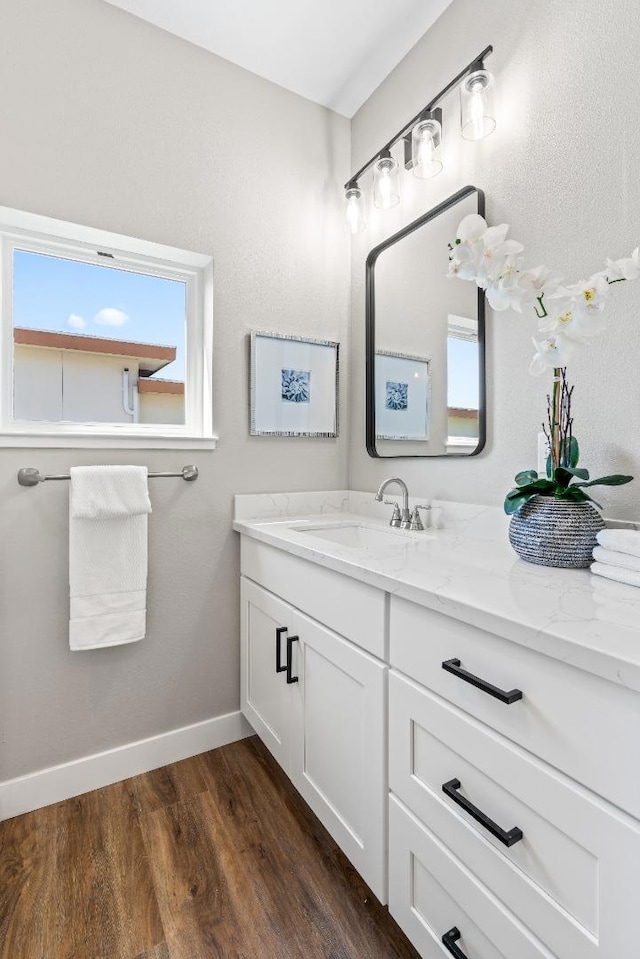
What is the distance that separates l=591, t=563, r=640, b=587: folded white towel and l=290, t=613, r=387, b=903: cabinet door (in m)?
0.49

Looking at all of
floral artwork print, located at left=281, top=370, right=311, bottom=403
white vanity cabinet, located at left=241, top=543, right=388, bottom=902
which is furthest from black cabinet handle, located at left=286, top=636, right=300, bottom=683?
floral artwork print, located at left=281, top=370, right=311, bottom=403

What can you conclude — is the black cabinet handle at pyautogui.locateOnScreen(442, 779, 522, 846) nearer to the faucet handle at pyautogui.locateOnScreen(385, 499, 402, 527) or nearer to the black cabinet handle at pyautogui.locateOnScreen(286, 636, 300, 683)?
the black cabinet handle at pyautogui.locateOnScreen(286, 636, 300, 683)

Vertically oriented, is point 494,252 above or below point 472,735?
above

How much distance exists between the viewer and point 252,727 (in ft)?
5.94

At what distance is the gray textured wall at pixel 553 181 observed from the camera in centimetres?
111

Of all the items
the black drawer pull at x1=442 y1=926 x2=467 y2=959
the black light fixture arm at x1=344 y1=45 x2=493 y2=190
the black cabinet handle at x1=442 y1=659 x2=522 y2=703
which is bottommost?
the black drawer pull at x1=442 y1=926 x2=467 y2=959

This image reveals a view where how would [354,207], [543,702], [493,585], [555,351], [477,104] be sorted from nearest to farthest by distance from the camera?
[543,702] < [493,585] < [555,351] < [477,104] < [354,207]

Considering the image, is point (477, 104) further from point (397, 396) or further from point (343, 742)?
point (343, 742)

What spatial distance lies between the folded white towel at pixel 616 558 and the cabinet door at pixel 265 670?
835mm

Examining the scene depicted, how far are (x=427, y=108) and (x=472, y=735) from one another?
71.0 inches

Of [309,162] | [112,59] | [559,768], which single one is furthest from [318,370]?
[559,768]

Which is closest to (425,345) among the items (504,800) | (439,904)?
(504,800)

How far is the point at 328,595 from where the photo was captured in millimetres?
1224

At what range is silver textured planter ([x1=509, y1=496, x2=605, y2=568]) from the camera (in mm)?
1046
